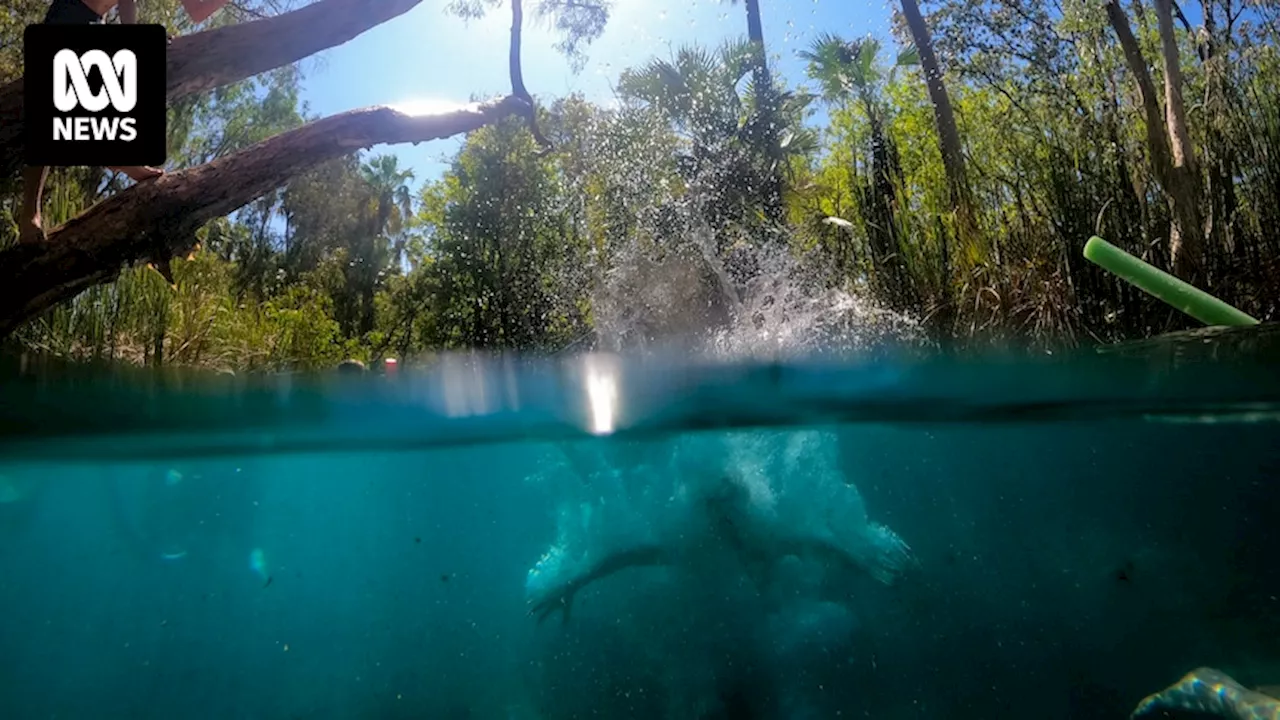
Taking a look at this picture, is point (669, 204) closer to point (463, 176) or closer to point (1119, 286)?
point (463, 176)

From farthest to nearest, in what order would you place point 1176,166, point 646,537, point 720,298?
point 720,298
point 646,537
point 1176,166

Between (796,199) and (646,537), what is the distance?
991 cm

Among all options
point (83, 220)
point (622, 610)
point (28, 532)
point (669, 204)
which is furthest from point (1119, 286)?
point (28, 532)

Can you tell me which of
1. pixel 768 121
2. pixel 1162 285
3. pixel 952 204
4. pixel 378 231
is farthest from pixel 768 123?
pixel 378 231

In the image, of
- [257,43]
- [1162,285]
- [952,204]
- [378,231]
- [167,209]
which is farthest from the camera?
[378,231]

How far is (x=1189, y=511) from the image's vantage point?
14227 mm

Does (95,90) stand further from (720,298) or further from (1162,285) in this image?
(720,298)

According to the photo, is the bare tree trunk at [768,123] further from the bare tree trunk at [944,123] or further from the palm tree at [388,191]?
the palm tree at [388,191]

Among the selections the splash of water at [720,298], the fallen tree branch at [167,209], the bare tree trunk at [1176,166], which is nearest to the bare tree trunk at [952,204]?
the splash of water at [720,298]

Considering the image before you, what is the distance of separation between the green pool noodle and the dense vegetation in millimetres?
6584

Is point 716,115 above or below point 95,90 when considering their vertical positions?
above

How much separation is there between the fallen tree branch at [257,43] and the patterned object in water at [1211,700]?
862cm

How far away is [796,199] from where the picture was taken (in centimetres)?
1641

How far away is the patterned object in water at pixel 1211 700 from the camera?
4.94 m
